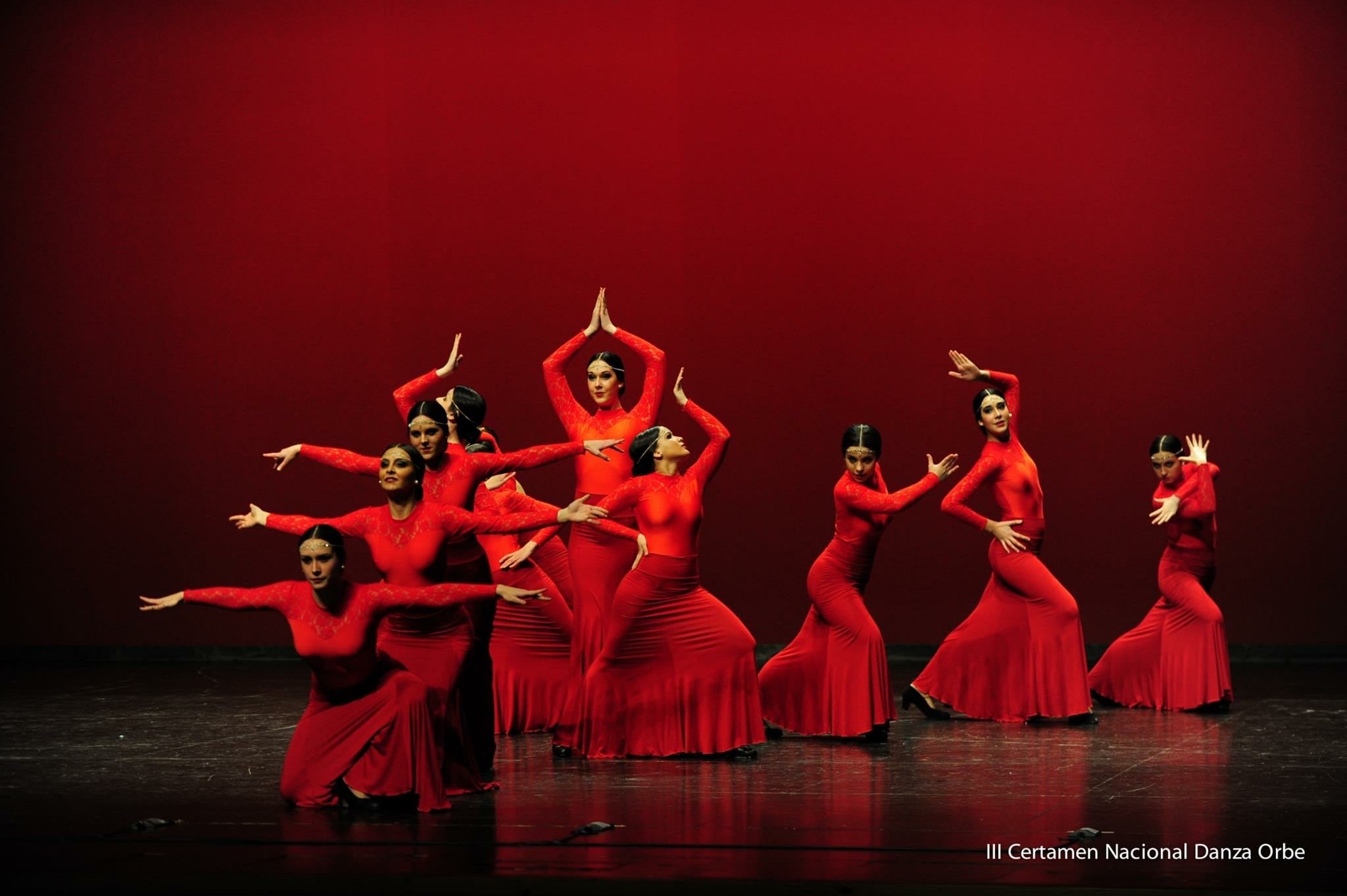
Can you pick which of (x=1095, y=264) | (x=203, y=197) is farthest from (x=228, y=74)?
(x=1095, y=264)

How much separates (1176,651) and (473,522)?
11.8ft

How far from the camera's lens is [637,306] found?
1013cm

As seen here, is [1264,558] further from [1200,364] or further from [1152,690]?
[1152,690]

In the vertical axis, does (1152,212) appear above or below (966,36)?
below

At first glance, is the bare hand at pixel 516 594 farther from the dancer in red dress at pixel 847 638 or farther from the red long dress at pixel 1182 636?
the red long dress at pixel 1182 636

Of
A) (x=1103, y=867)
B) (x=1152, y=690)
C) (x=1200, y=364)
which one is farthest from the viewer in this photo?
(x=1200, y=364)

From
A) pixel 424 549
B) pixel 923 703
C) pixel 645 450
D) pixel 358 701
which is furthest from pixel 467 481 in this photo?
pixel 923 703

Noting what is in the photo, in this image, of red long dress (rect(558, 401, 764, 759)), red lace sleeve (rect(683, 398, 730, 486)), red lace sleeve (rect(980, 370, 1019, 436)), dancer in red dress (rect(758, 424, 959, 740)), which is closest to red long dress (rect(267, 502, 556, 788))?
red long dress (rect(558, 401, 764, 759))

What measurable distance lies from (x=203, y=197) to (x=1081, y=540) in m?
5.26

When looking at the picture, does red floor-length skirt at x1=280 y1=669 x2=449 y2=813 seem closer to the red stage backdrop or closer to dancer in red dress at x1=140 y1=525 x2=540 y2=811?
dancer in red dress at x1=140 y1=525 x2=540 y2=811

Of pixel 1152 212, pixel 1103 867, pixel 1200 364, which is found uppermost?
pixel 1152 212

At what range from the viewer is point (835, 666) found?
7.27 meters

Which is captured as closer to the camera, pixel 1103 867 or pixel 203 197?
pixel 1103 867

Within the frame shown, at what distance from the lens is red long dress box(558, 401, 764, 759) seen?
6.77m
